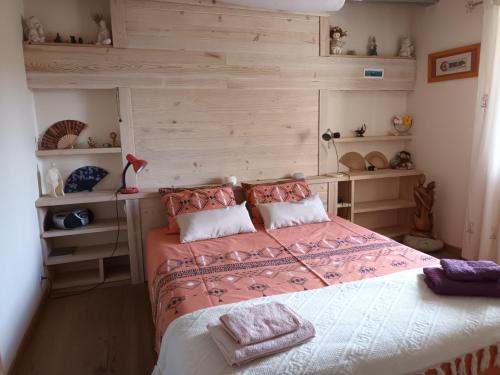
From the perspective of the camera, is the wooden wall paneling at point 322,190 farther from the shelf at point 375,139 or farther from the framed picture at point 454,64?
the framed picture at point 454,64

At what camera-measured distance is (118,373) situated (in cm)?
202

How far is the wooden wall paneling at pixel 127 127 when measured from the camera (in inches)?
119

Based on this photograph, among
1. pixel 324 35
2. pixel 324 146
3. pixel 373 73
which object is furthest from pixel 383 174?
pixel 324 35

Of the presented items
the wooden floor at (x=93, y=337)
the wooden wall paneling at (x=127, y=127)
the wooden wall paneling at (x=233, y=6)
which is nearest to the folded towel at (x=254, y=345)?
the wooden floor at (x=93, y=337)

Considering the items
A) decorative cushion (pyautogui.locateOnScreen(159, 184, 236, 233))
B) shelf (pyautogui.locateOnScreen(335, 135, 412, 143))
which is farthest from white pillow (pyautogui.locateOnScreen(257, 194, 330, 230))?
shelf (pyautogui.locateOnScreen(335, 135, 412, 143))

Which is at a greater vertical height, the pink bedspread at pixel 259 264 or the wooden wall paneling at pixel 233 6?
the wooden wall paneling at pixel 233 6

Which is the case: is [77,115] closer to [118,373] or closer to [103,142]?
[103,142]

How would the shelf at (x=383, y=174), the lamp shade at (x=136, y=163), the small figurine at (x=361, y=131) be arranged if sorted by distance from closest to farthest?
the lamp shade at (x=136, y=163) < the shelf at (x=383, y=174) < the small figurine at (x=361, y=131)

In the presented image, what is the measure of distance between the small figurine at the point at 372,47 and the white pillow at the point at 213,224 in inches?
85.4

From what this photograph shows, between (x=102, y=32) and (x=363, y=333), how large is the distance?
2.82 meters

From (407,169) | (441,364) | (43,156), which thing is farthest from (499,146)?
(43,156)

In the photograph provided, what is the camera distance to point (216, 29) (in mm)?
3160

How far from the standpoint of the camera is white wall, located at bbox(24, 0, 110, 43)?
2896mm

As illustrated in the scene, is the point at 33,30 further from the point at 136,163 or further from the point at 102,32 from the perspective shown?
the point at 136,163
